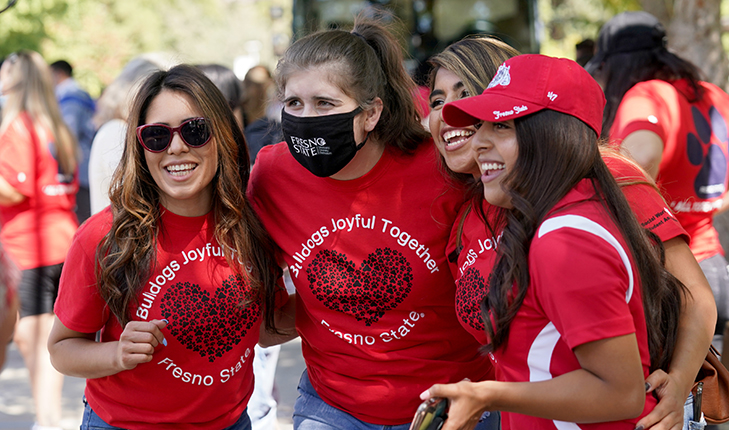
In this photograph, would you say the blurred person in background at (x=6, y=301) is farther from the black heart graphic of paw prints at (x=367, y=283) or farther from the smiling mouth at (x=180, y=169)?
the black heart graphic of paw prints at (x=367, y=283)

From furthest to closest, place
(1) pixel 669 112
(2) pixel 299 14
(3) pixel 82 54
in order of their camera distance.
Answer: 1. (3) pixel 82 54
2. (2) pixel 299 14
3. (1) pixel 669 112

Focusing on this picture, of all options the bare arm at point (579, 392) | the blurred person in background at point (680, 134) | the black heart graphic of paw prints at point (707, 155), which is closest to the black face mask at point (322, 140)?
the bare arm at point (579, 392)

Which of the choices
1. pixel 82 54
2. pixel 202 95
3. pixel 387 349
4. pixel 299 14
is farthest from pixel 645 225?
pixel 82 54

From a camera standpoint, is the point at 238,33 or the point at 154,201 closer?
the point at 154,201

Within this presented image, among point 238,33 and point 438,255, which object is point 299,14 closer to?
point 438,255

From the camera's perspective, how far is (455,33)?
10070 mm

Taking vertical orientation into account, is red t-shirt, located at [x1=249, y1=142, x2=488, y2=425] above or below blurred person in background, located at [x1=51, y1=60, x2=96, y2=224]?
above

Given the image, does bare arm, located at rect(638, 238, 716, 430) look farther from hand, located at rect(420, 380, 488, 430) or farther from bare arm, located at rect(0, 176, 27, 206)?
bare arm, located at rect(0, 176, 27, 206)

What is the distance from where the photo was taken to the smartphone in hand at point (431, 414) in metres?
1.69

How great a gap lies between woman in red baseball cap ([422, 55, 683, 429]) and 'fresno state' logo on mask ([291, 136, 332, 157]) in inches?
24.7

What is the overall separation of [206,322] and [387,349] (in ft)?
2.17

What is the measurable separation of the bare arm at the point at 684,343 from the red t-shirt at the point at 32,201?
3.94 meters

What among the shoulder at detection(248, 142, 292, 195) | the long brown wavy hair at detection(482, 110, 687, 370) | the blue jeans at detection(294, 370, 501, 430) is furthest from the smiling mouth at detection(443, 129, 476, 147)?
the blue jeans at detection(294, 370, 501, 430)

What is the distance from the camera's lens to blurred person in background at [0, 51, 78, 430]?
4566mm
